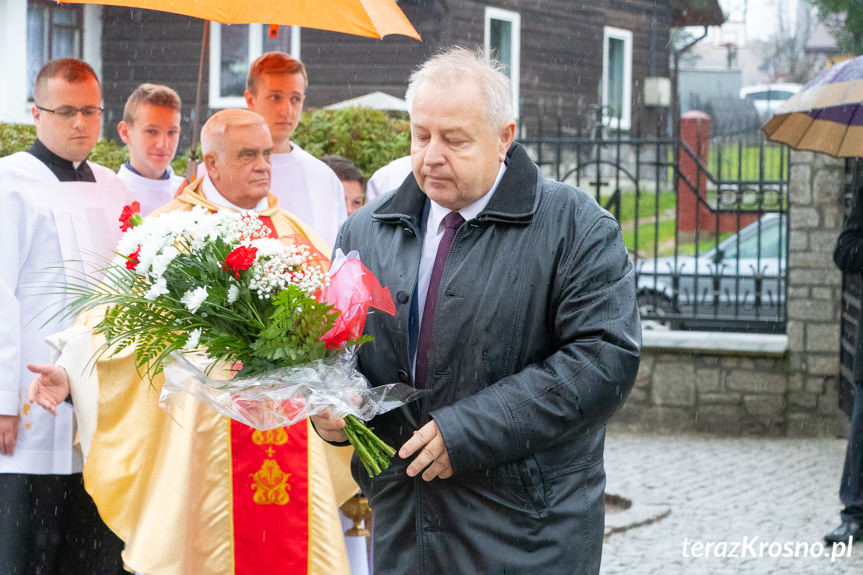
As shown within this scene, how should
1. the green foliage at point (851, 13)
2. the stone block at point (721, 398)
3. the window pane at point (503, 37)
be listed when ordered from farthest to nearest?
the window pane at point (503, 37), the green foliage at point (851, 13), the stone block at point (721, 398)

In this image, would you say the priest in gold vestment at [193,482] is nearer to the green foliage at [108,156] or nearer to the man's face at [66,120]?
the man's face at [66,120]

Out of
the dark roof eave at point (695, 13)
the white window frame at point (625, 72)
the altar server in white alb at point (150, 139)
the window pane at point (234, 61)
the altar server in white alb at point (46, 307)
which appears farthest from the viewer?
the dark roof eave at point (695, 13)

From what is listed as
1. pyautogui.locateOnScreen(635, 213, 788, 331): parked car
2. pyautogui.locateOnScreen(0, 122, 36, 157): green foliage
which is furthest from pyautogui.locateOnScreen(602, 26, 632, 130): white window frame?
pyautogui.locateOnScreen(0, 122, 36, 157): green foliage

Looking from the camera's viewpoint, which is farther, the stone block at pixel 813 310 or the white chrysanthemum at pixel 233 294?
the stone block at pixel 813 310

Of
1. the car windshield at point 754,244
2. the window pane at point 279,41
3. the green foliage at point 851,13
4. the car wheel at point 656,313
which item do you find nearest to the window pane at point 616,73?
the window pane at point 279,41

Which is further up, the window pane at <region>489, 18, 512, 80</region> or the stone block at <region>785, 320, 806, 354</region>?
the window pane at <region>489, 18, 512, 80</region>

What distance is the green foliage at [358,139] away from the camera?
9.31m


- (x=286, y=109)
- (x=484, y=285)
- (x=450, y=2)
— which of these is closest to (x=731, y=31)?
(x=450, y=2)

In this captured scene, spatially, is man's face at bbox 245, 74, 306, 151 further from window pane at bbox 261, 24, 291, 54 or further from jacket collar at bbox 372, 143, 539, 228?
window pane at bbox 261, 24, 291, 54

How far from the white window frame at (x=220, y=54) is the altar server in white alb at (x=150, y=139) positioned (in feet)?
40.1

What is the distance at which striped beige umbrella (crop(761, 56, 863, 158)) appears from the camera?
6.57 m

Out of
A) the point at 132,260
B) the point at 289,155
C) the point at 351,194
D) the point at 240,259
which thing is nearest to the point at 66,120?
the point at 289,155

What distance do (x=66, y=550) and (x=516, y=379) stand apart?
2761 mm

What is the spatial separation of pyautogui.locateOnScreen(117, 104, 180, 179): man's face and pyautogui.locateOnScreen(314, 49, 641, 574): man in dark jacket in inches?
126
